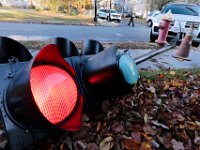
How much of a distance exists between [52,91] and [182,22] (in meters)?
9.16

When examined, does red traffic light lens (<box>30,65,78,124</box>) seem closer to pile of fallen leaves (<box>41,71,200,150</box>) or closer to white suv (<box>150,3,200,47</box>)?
pile of fallen leaves (<box>41,71,200,150</box>)

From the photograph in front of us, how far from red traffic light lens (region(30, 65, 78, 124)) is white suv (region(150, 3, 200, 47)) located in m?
8.28

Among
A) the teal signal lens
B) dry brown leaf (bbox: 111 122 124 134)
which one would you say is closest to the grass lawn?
dry brown leaf (bbox: 111 122 124 134)

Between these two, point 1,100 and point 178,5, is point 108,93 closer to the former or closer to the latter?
point 1,100

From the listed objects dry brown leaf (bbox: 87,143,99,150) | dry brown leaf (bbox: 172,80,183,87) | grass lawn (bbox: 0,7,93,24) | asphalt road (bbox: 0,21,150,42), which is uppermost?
dry brown leaf (bbox: 87,143,99,150)

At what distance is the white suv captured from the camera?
9.02 m

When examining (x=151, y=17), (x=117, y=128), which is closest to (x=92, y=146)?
(x=117, y=128)

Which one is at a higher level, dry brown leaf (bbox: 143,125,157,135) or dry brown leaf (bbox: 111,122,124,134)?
dry brown leaf (bbox: 111,122,124,134)

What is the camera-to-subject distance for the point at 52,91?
102 centimetres

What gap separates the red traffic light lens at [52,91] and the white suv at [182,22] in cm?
828

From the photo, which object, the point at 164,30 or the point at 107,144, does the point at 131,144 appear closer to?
the point at 107,144

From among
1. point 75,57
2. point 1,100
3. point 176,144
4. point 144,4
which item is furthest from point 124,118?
point 144,4

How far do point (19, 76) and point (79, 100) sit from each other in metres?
0.31

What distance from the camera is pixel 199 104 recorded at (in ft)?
8.04
